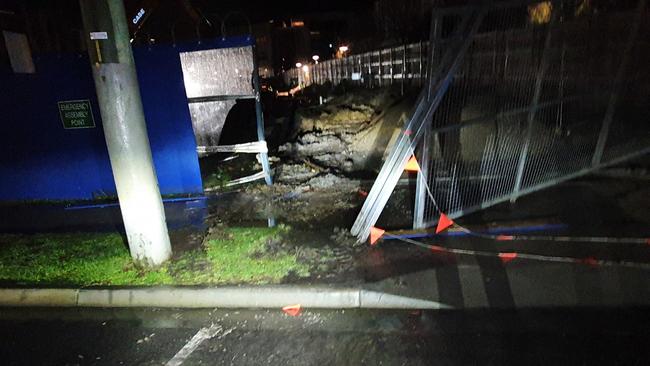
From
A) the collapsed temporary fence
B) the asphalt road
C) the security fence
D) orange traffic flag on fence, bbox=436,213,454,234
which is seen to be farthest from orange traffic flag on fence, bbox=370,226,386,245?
the security fence

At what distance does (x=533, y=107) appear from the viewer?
5.71 metres

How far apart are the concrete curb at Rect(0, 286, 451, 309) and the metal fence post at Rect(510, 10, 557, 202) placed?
2.90 meters

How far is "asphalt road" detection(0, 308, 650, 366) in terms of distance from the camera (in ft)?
11.2

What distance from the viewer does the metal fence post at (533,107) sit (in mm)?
5312

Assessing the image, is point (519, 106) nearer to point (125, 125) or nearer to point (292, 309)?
point (292, 309)

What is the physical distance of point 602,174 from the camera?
6914 mm

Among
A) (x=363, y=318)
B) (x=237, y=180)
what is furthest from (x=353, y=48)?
(x=363, y=318)

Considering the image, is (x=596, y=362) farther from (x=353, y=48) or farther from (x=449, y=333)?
(x=353, y=48)

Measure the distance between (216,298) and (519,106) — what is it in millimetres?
4718

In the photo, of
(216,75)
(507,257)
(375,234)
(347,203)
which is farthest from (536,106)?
(216,75)

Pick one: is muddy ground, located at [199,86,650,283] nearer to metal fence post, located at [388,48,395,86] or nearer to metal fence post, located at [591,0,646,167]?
metal fence post, located at [591,0,646,167]

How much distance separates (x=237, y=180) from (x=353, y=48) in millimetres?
27281

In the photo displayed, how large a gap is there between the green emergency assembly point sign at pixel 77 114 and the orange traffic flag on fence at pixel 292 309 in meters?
5.46

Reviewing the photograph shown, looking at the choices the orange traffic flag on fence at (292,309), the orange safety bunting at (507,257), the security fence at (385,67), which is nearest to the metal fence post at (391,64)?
the security fence at (385,67)
